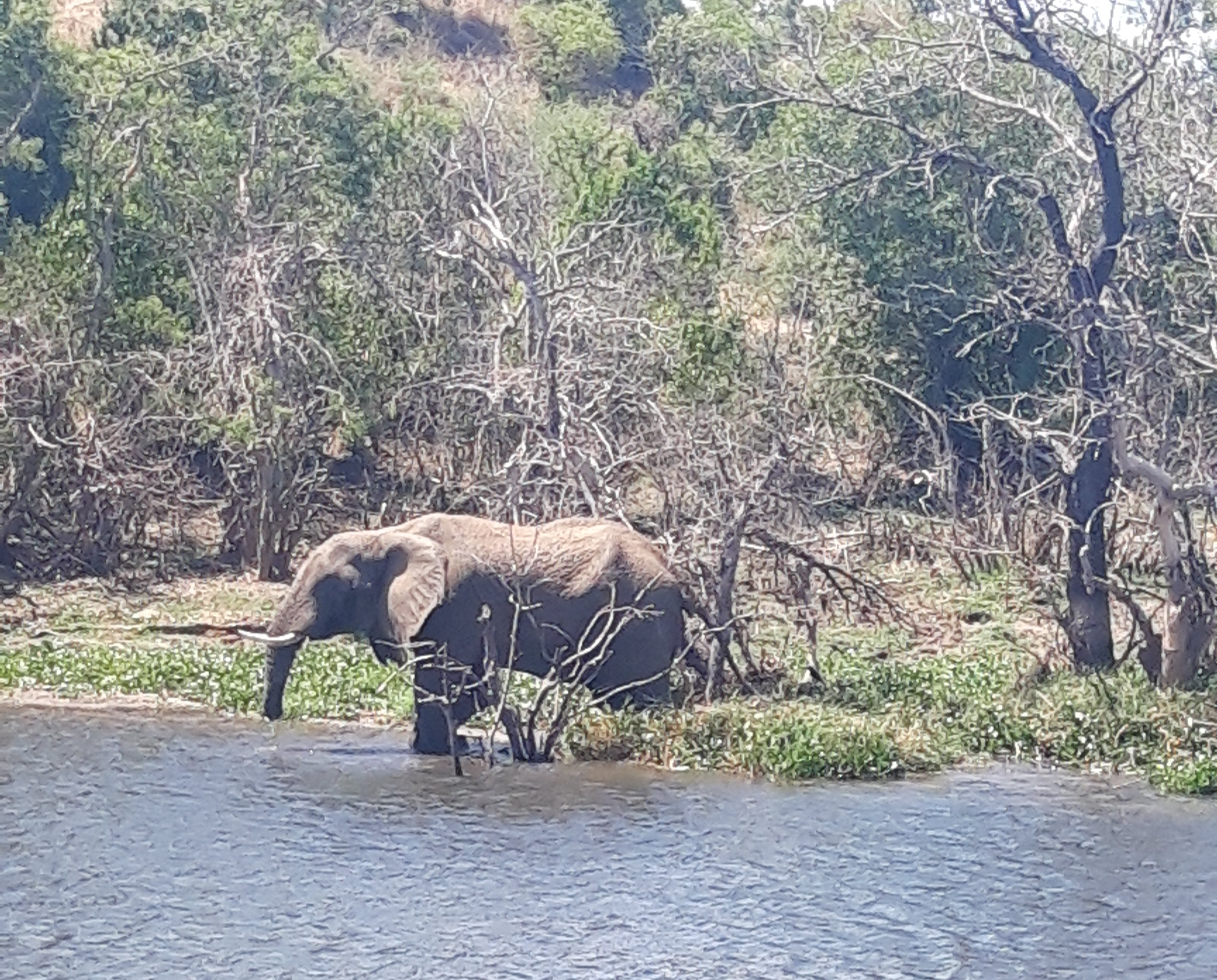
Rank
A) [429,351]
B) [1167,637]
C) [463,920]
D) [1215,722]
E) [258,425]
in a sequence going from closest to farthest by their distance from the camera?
[463,920]
[1215,722]
[1167,637]
[258,425]
[429,351]

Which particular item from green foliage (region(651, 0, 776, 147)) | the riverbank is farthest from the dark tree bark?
green foliage (region(651, 0, 776, 147))

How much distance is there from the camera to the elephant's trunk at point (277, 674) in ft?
51.9

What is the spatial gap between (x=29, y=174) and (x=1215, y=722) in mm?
14567

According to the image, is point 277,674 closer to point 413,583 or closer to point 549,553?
point 413,583

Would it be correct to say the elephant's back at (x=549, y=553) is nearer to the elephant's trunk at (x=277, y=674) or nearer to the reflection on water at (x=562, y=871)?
the elephant's trunk at (x=277, y=674)

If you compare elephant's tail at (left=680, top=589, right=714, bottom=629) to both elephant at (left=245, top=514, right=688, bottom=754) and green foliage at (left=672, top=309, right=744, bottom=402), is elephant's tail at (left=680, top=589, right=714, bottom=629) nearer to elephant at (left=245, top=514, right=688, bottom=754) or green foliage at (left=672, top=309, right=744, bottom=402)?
elephant at (left=245, top=514, right=688, bottom=754)

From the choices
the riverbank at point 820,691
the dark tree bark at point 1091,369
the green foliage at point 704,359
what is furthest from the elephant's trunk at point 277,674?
the green foliage at point 704,359

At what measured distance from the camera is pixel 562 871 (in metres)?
12.4

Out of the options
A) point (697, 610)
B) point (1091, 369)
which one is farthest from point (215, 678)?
point (1091, 369)

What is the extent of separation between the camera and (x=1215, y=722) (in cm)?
1505

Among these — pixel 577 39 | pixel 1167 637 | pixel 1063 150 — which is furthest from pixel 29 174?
pixel 577 39

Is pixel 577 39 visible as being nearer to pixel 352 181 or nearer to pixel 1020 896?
pixel 352 181

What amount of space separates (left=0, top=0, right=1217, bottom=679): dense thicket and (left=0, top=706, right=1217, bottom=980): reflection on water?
2972 millimetres

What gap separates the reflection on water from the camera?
10.9m
